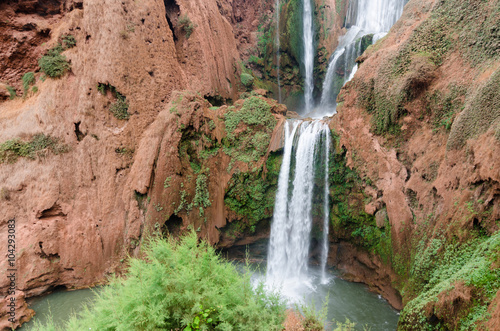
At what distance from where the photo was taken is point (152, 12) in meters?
12.2

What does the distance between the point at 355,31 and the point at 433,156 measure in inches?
646

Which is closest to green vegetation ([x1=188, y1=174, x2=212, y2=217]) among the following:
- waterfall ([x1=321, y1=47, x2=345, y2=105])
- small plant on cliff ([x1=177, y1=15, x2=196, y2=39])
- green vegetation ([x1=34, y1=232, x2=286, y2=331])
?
green vegetation ([x1=34, y1=232, x2=286, y2=331])

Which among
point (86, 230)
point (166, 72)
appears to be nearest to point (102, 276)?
point (86, 230)

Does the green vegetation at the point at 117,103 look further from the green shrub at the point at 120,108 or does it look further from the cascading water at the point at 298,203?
the cascading water at the point at 298,203

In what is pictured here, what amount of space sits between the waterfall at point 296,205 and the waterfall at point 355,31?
25.4 ft

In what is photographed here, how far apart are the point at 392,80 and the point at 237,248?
32.8 ft

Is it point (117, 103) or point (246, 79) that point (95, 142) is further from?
point (246, 79)

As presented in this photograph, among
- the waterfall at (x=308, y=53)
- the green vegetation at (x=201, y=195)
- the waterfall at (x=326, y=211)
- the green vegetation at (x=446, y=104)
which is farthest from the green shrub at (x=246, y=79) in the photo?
the green vegetation at (x=446, y=104)

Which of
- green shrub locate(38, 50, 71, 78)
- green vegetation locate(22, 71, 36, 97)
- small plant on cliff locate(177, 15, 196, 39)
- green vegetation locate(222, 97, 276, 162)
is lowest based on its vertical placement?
green vegetation locate(222, 97, 276, 162)

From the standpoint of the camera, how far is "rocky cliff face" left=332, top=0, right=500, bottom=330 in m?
5.62

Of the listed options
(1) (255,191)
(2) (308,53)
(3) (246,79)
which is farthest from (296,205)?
(2) (308,53)

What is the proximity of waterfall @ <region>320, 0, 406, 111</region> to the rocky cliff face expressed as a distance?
5995 mm

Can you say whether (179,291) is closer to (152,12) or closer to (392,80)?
(392,80)

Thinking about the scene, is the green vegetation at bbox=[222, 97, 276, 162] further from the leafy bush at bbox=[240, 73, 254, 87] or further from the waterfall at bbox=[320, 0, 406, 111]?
the waterfall at bbox=[320, 0, 406, 111]
